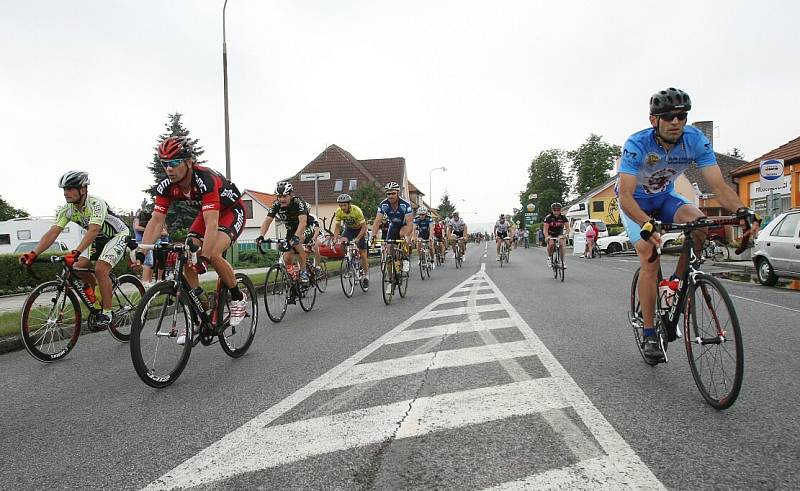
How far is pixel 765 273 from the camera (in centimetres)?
1155

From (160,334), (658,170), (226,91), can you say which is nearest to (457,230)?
(226,91)

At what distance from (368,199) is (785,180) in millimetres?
22612

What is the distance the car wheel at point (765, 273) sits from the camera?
11.3 metres

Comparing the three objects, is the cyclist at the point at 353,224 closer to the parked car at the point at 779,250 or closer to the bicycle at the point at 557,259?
the bicycle at the point at 557,259

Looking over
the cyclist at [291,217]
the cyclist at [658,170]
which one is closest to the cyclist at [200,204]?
the cyclist at [291,217]

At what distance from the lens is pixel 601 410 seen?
10.4 ft

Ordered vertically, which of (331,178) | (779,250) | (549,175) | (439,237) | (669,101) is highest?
(549,175)

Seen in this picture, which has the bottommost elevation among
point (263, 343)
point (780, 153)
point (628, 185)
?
point (263, 343)

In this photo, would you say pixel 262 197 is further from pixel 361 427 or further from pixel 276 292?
pixel 361 427

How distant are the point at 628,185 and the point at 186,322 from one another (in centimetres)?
360

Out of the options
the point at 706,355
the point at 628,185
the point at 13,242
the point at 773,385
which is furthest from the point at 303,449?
the point at 13,242

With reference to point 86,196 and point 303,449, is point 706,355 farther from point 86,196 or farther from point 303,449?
point 86,196

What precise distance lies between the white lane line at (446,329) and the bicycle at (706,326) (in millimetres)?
2404

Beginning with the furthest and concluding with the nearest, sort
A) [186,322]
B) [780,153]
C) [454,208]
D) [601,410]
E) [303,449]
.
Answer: [454,208]
[780,153]
[186,322]
[601,410]
[303,449]
